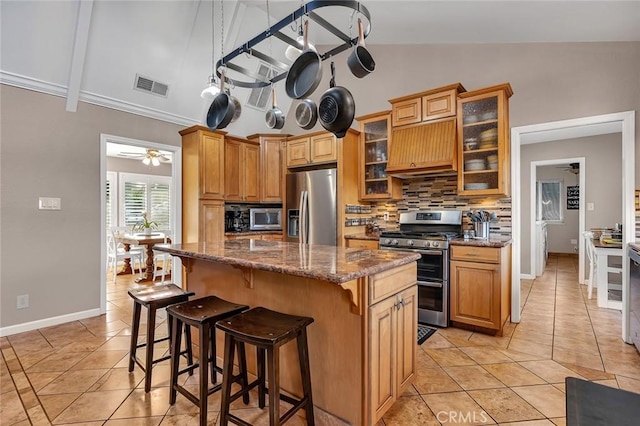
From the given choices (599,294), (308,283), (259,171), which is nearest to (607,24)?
(599,294)

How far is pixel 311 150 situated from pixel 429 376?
313 centimetres

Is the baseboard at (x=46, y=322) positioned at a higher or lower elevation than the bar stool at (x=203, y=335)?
lower

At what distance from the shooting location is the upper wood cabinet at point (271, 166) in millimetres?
4801

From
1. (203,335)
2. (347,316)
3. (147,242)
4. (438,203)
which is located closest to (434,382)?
(347,316)

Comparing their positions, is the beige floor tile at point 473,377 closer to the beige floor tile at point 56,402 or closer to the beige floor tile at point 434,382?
the beige floor tile at point 434,382

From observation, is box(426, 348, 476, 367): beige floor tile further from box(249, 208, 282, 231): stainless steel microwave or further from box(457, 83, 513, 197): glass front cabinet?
box(249, 208, 282, 231): stainless steel microwave

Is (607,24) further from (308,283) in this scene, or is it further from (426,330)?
(308,283)

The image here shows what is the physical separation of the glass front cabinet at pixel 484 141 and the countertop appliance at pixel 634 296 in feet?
3.63

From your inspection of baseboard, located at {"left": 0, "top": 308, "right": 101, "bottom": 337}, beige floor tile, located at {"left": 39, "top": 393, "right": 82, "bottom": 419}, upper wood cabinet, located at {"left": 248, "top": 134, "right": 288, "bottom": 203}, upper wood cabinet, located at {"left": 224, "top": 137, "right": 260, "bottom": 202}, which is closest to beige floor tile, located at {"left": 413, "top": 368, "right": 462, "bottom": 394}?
beige floor tile, located at {"left": 39, "top": 393, "right": 82, "bottom": 419}

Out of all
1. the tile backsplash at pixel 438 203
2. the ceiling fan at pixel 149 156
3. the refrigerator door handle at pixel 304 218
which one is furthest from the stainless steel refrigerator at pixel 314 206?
the ceiling fan at pixel 149 156

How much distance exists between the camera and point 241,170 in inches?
185

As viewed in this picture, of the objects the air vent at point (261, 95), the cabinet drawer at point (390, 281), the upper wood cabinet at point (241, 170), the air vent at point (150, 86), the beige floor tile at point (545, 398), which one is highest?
→ the air vent at point (261, 95)

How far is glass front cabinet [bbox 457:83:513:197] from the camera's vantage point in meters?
3.24
